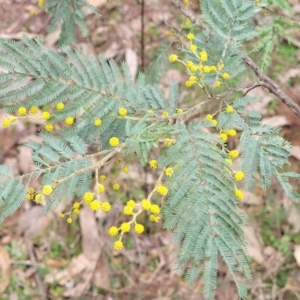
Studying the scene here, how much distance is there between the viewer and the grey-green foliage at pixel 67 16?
6.64 ft

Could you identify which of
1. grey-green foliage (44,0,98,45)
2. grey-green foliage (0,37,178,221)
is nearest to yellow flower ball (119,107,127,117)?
grey-green foliage (0,37,178,221)

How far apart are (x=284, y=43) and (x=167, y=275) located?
1.95m

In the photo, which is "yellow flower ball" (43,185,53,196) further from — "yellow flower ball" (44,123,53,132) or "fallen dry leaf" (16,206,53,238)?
"fallen dry leaf" (16,206,53,238)

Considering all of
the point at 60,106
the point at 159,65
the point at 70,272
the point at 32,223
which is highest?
the point at 60,106

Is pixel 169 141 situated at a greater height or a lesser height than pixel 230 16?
lesser

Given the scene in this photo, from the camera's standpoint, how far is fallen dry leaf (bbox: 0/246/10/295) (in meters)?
2.83

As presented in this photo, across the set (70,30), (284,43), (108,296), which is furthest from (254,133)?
(284,43)

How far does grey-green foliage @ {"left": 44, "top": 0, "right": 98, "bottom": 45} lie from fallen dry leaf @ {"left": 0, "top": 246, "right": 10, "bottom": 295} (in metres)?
1.54

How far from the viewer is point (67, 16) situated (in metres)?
2.05

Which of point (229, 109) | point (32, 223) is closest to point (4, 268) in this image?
point (32, 223)

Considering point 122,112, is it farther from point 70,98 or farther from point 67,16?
point 67,16

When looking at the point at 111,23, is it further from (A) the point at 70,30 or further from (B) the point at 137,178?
(A) the point at 70,30

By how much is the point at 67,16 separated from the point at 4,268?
1.69 metres

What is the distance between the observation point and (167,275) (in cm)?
285
